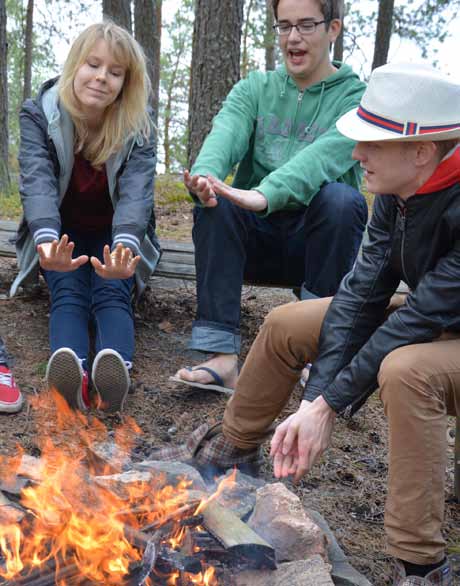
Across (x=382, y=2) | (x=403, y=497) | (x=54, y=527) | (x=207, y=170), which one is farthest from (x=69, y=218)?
(x=382, y=2)

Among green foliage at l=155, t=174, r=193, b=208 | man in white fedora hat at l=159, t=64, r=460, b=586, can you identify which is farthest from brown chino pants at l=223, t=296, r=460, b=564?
green foliage at l=155, t=174, r=193, b=208

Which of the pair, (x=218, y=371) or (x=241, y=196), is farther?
(x=218, y=371)

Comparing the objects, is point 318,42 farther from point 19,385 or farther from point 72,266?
point 19,385

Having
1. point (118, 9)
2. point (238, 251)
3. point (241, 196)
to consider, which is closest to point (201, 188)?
point (241, 196)

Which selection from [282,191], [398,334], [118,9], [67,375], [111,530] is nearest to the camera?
[111,530]

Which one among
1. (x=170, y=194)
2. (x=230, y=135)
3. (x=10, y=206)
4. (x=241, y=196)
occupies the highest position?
(x=230, y=135)

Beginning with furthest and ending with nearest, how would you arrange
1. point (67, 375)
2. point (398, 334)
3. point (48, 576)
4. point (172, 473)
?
point (67, 375) → point (172, 473) → point (398, 334) → point (48, 576)

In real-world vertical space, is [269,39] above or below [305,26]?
below

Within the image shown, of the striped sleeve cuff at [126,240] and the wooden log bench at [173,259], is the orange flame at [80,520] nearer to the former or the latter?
Answer: the striped sleeve cuff at [126,240]

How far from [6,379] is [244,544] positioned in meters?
1.77

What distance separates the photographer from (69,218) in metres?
3.81

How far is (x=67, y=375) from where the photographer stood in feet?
10.2

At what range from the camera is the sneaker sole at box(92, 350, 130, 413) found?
3.15m

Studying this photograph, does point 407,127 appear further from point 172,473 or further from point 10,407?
point 10,407
